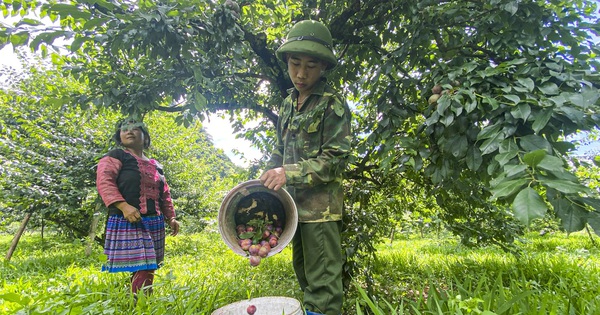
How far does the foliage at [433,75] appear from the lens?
107 centimetres

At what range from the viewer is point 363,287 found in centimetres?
259

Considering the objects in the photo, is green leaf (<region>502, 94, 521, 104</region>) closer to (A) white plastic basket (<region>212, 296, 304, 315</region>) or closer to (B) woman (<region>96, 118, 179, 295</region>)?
(A) white plastic basket (<region>212, 296, 304, 315</region>)

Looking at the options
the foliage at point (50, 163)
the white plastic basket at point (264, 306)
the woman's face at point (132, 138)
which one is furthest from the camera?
the foliage at point (50, 163)

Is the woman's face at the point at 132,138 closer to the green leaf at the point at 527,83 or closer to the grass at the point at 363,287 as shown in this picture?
the grass at the point at 363,287

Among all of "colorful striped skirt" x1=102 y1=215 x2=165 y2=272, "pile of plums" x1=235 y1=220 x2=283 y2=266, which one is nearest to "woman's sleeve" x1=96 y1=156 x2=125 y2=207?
"colorful striped skirt" x1=102 y1=215 x2=165 y2=272

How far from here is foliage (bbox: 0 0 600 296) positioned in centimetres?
107

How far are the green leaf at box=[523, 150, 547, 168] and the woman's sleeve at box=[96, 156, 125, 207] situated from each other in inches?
91.5

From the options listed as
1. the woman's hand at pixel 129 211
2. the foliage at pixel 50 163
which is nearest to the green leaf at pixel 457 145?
the woman's hand at pixel 129 211

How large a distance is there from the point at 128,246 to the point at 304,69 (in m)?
1.72

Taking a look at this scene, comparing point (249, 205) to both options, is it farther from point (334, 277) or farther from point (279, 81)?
point (279, 81)

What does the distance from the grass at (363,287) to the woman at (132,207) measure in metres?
0.14

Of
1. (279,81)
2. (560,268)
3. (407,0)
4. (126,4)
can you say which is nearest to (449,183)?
(407,0)

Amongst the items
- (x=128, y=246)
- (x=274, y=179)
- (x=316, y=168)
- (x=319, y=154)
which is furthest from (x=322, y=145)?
(x=128, y=246)

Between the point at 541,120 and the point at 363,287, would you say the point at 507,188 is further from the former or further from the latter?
the point at 363,287
